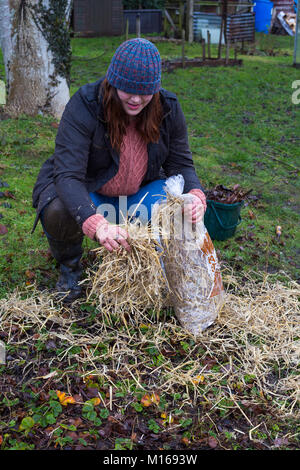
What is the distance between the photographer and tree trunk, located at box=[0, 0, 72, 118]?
568cm

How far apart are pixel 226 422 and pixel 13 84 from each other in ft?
16.4

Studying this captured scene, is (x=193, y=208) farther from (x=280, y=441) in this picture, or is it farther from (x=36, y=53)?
(x=36, y=53)

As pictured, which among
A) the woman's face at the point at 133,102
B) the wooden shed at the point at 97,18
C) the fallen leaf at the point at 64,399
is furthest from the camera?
the wooden shed at the point at 97,18

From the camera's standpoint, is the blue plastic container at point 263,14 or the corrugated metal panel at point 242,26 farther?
the blue plastic container at point 263,14

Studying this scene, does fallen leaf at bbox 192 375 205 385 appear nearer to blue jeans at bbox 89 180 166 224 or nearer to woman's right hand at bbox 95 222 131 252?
woman's right hand at bbox 95 222 131 252

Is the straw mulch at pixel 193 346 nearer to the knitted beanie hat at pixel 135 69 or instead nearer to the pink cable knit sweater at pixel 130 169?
the pink cable knit sweater at pixel 130 169

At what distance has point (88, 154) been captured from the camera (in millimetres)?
2977

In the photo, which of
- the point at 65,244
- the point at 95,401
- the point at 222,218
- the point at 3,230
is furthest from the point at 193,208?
the point at 3,230

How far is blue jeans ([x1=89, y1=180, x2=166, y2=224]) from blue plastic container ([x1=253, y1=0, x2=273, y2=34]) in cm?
2050

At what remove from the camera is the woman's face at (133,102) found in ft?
8.96

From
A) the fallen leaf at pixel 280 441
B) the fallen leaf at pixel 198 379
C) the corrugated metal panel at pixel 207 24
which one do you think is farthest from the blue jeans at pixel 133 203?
the corrugated metal panel at pixel 207 24

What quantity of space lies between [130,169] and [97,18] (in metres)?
16.2

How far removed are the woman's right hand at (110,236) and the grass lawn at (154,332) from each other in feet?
2.10
